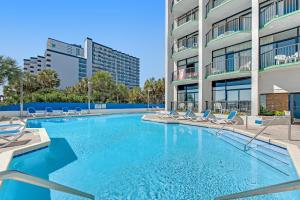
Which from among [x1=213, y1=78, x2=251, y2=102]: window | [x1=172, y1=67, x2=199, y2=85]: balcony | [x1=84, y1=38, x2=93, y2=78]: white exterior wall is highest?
[x1=84, y1=38, x2=93, y2=78]: white exterior wall

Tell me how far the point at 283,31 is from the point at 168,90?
→ 46.2ft

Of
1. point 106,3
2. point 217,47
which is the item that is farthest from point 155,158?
point 217,47

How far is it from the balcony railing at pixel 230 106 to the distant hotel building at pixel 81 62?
297 feet

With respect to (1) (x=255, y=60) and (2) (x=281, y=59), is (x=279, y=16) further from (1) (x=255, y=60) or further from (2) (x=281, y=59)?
(1) (x=255, y=60)

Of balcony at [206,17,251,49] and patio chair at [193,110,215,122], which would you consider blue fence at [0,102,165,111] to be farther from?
balcony at [206,17,251,49]

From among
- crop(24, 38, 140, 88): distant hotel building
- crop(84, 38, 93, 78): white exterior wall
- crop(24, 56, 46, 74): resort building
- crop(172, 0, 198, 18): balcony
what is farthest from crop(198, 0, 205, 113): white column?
crop(84, 38, 93, 78): white exterior wall

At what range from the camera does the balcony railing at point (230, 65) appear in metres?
18.1

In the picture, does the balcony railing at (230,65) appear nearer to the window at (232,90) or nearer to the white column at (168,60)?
the window at (232,90)

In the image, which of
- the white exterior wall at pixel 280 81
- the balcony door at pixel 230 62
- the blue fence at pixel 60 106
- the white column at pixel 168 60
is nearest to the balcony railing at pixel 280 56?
the white exterior wall at pixel 280 81

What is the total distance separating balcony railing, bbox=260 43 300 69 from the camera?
14.7 m

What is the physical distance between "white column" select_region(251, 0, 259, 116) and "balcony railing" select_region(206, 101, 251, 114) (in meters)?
1.20

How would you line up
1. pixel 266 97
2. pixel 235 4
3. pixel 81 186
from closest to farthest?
pixel 81 186 → pixel 266 97 → pixel 235 4

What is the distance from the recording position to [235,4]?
18.9 meters

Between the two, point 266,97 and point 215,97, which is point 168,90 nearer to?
point 215,97
